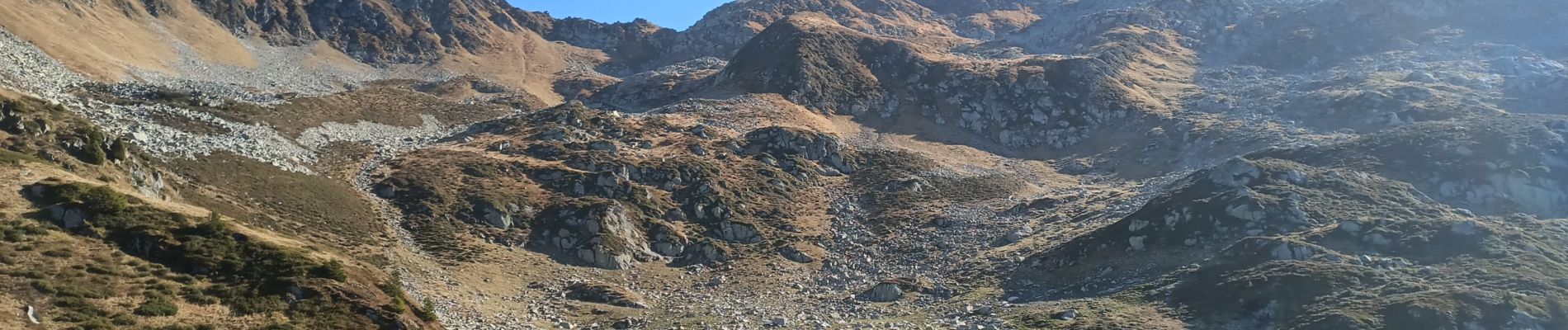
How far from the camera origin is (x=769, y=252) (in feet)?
220

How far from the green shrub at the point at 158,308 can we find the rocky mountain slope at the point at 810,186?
0.32 m

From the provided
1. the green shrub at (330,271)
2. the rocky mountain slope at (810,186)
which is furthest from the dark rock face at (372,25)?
the green shrub at (330,271)

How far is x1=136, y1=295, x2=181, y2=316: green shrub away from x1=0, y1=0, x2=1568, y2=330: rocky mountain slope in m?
0.32

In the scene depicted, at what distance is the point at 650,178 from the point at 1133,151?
57.3 meters

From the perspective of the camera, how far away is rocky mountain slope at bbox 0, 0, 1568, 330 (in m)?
37.9

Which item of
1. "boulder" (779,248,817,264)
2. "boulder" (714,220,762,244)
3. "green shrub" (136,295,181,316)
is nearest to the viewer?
"green shrub" (136,295,181,316)

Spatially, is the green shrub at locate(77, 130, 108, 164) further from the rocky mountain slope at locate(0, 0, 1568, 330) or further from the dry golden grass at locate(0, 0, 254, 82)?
the dry golden grass at locate(0, 0, 254, 82)

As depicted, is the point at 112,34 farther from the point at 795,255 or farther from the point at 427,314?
the point at 427,314

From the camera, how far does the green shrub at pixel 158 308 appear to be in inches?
1094

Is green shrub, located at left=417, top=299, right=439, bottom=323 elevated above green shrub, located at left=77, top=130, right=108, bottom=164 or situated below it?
below

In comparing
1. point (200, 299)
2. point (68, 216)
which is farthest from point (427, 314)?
point (68, 216)

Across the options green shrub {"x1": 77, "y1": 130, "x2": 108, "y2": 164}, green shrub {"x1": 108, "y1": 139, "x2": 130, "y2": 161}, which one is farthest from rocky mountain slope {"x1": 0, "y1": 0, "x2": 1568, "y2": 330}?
green shrub {"x1": 108, "y1": 139, "x2": 130, "y2": 161}

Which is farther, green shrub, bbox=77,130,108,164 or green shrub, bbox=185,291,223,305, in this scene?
green shrub, bbox=77,130,108,164

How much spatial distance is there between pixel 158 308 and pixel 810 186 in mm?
61482
